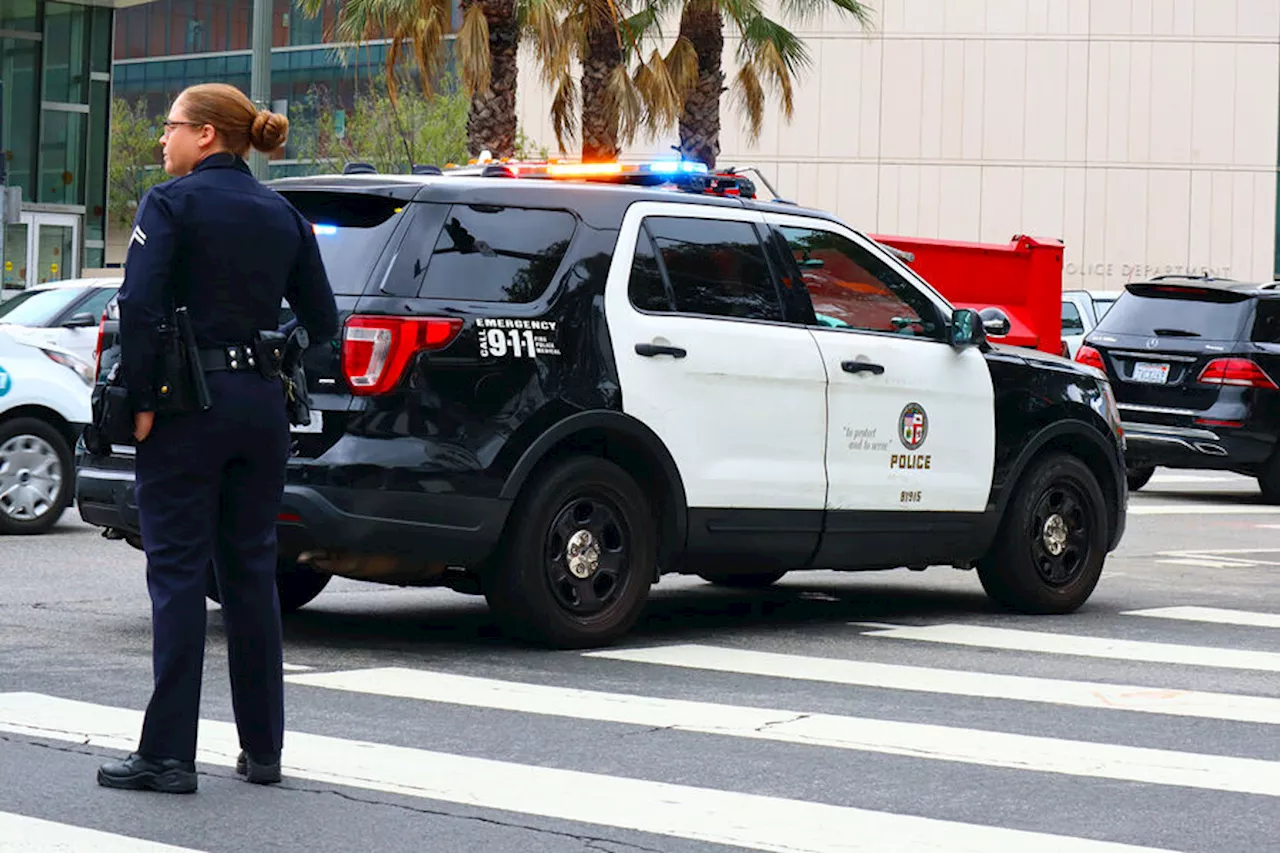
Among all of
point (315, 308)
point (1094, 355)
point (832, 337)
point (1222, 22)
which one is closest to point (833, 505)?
point (832, 337)

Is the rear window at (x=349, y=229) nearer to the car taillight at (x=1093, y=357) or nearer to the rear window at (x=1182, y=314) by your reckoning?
the car taillight at (x=1093, y=357)

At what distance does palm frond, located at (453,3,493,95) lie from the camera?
86.1 feet

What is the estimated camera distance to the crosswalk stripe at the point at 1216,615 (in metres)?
10.4

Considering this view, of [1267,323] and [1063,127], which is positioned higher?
[1063,127]

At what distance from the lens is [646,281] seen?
8.82 m

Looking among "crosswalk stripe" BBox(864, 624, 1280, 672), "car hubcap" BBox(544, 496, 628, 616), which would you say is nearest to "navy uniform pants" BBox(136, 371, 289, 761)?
"car hubcap" BBox(544, 496, 628, 616)

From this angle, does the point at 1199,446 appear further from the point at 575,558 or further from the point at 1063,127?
the point at 1063,127

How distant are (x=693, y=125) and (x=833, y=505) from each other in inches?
835

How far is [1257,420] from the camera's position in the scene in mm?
17875

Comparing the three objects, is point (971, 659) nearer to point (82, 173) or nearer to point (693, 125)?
point (693, 125)

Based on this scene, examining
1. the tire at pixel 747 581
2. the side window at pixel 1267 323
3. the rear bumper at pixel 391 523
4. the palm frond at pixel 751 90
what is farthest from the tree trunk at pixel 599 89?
the rear bumper at pixel 391 523

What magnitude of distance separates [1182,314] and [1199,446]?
111 centimetres

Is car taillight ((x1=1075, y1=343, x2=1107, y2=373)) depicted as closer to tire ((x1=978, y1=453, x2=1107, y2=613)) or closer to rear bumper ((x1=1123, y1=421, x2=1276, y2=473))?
rear bumper ((x1=1123, y1=421, x2=1276, y2=473))

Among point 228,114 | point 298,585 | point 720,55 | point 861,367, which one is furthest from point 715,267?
point 720,55
